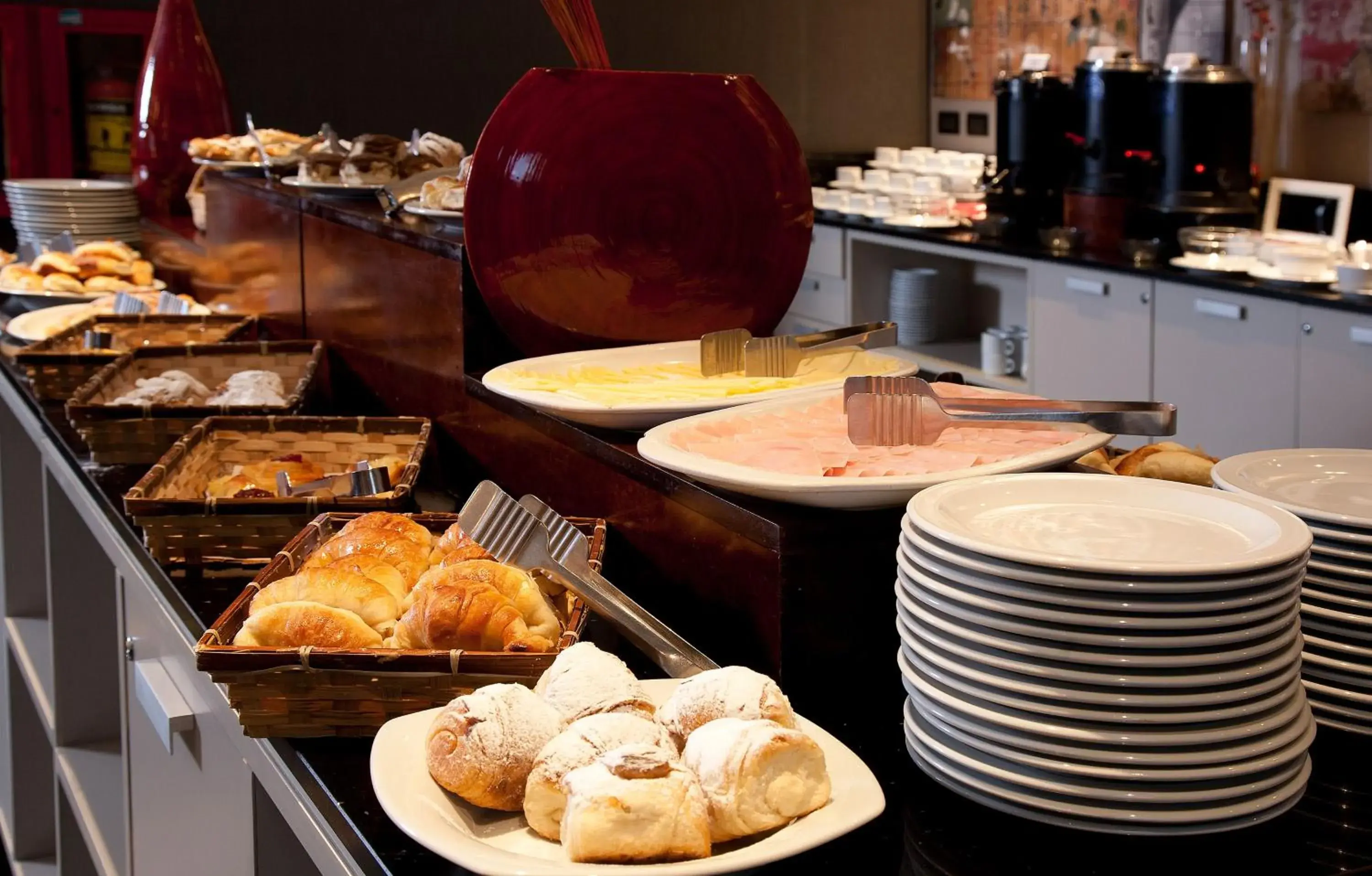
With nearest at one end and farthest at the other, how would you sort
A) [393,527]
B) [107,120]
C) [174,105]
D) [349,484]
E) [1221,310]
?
[393,527]
[349,484]
[1221,310]
[174,105]
[107,120]

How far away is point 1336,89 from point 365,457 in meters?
3.30

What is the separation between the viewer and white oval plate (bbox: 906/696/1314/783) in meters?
0.70

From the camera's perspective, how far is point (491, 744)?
2.38 ft

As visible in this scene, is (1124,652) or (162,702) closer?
(1124,652)

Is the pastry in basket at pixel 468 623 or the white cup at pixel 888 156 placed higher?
the white cup at pixel 888 156

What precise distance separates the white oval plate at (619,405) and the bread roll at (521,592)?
0.49 feet

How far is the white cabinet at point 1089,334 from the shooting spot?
11.7 ft

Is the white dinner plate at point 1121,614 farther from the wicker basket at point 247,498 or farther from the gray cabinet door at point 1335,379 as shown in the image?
the gray cabinet door at point 1335,379

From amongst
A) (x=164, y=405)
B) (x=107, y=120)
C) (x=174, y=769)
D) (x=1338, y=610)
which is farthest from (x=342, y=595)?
(x=107, y=120)

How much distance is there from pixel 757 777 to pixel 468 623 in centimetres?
28

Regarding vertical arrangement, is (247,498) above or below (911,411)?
below

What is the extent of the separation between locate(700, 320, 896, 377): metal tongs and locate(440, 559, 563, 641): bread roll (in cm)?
39

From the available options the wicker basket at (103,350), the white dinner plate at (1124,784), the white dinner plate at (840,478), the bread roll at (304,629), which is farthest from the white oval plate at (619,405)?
the wicker basket at (103,350)

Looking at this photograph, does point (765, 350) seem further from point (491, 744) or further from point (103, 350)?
point (103, 350)
